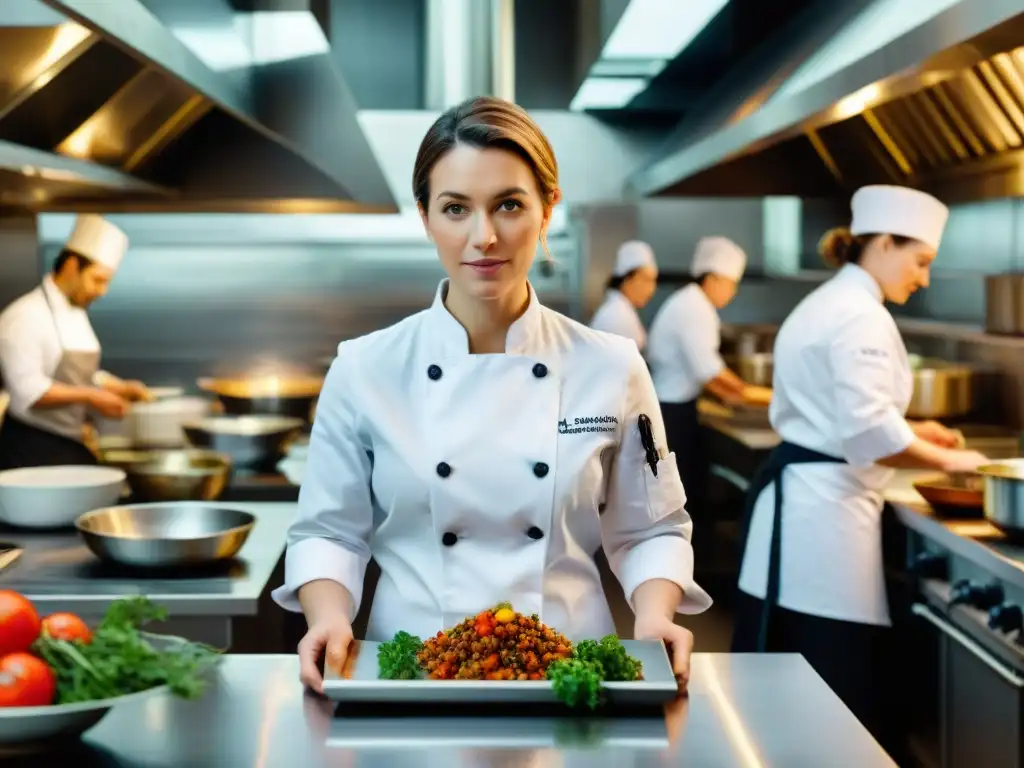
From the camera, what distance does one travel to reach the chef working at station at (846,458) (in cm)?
295

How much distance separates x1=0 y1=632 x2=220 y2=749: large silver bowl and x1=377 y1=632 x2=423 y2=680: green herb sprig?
230 millimetres

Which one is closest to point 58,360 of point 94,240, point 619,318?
point 94,240

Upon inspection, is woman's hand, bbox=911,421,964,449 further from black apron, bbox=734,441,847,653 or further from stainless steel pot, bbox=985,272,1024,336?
stainless steel pot, bbox=985,272,1024,336

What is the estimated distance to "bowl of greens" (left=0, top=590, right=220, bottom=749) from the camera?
1116mm

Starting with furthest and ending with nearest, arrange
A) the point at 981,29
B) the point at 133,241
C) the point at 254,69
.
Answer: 1. the point at 133,241
2. the point at 254,69
3. the point at 981,29

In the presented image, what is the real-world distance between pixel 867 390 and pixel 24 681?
2.20 m

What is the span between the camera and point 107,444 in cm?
483

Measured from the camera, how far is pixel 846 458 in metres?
3.00

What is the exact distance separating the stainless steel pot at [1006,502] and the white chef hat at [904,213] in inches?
28.8

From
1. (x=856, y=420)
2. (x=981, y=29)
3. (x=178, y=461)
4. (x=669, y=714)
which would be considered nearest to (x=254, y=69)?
(x=178, y=461)

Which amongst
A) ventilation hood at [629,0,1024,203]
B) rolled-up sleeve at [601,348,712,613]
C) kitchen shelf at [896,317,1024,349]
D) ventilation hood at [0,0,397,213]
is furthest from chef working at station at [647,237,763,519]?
rolled-up sleeve at [601,348,712,613]

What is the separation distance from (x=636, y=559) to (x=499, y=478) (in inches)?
7.6

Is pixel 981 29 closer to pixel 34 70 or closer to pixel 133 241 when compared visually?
pixel 34 70

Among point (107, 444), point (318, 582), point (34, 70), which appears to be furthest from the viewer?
point (107, 444)
